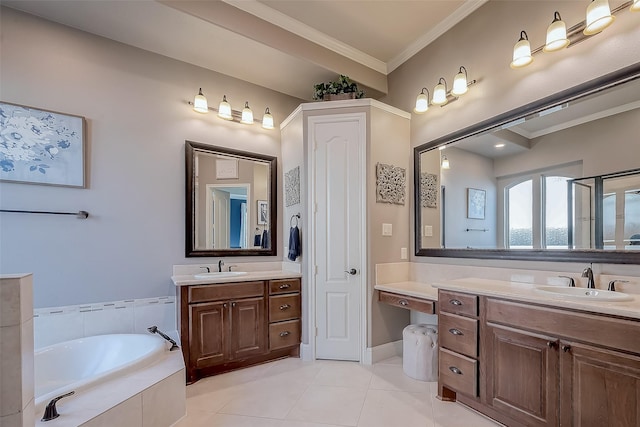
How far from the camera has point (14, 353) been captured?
108 cm

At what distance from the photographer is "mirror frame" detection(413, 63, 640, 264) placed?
1672mm

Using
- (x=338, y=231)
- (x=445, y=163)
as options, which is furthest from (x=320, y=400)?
(x=445, y=163)

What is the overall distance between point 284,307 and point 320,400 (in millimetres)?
947

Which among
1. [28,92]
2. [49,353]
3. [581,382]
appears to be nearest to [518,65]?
[581,382]

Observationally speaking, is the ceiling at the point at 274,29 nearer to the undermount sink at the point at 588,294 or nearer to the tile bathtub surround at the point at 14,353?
the tile bathtub surround at the point at 14,353

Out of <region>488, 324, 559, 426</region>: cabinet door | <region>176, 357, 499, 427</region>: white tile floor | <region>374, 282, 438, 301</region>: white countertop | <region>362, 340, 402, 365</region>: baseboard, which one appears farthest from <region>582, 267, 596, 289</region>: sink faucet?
<region>362, 340, 402, 365</region>: baseboard

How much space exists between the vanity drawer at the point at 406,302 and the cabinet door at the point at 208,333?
4.89 feet

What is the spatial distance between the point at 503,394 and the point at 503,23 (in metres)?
2.72

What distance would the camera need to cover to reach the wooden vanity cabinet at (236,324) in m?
2.39

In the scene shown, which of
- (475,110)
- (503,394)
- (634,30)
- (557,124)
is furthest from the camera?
(475,110)

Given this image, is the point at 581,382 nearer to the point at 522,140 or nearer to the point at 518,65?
the point at 522,140

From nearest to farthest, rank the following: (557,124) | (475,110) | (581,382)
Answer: (581,382)
(557,124)
(475,110)

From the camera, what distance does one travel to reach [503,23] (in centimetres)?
228

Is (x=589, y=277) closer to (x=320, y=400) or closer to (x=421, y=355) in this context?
(x=421, y=355)
